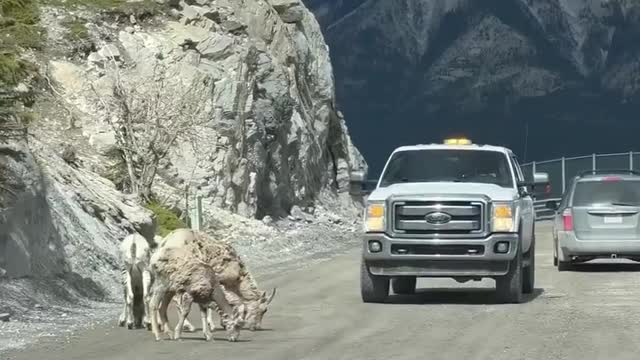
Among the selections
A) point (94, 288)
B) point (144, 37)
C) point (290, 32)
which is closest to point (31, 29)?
point (94, 288)

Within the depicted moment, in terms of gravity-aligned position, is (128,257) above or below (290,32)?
below

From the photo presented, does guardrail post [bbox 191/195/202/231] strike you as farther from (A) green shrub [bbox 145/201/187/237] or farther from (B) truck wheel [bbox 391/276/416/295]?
(B) truck wheel [bbox 391/276/416/295]

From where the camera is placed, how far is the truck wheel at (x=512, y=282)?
22.7 m

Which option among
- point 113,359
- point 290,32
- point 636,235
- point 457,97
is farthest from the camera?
point 457,97

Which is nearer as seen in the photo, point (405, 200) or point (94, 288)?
point (405, 200)

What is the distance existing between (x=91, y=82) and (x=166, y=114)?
411cm

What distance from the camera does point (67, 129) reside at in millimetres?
43250

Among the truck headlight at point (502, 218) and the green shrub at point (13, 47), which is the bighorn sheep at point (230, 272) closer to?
the green shrub at point (13, 47)

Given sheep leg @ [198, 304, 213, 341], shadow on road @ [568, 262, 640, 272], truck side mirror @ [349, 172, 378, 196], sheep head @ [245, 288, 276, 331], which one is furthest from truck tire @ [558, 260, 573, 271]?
sheep leg @ [198, 304, 213, 341]

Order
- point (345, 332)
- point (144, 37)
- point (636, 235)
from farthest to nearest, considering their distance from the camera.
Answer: point (144, 37) < point (636, 235) < point (345, 332)

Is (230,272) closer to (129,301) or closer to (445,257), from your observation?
(129,301)

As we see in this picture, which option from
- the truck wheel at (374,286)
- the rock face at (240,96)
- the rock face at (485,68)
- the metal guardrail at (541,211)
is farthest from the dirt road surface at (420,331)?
the rock face at (485,68)

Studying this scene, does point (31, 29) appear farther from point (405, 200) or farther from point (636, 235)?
point (636, 235)

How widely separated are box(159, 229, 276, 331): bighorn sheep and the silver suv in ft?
44.2
